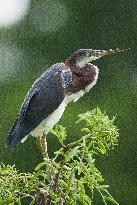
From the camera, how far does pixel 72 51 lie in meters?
8.84

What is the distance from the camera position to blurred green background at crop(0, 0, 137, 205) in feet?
24.7

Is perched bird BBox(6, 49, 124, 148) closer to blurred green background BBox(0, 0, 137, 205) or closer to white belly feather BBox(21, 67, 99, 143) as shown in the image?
white belly feather BBox(21, 67, 99, 143)

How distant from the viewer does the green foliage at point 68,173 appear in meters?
2.30

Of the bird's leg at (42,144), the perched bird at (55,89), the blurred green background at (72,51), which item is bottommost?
the blurred green background at (72,51)

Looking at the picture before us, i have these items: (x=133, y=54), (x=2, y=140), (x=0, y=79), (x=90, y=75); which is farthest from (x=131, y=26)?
(x=90, y=75)

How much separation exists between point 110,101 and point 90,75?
5.15 metres

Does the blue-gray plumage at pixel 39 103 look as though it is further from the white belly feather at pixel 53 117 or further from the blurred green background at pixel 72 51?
the blurred green background at pixel 72 51

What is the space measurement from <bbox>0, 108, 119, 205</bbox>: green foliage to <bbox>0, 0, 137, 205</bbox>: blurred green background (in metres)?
4.56

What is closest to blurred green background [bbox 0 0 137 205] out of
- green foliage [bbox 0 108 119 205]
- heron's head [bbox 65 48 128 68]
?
heron's head [bbox 65 48 128 68]

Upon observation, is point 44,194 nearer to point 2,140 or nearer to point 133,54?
point 2,140

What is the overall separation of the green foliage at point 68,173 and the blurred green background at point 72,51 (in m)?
4.56

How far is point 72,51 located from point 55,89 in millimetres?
5821

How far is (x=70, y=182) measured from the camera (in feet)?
7.63

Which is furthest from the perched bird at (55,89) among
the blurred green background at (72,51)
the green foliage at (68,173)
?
the blurred green background at (72,51)
